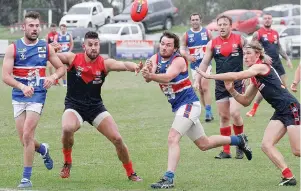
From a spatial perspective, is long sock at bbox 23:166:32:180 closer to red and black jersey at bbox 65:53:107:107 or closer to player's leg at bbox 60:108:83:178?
player's leg at bbox 60:108:83:178

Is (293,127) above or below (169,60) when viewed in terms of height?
below

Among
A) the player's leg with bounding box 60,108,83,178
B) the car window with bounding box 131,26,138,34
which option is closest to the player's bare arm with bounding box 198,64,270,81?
the player's leg with bounding box 60,108,83,178

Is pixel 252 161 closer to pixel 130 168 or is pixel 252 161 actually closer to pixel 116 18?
pixel 130 168

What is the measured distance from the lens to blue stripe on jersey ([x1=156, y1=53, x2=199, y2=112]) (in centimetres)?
1116

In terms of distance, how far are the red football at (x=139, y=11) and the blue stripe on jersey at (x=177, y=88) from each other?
3283mm

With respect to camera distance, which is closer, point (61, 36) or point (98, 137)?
point (98, 137)

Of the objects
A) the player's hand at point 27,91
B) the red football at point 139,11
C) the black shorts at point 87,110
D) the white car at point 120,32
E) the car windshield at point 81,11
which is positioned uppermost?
the red football at point 139,11

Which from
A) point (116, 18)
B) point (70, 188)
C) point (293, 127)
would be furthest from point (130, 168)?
point (116, 18)

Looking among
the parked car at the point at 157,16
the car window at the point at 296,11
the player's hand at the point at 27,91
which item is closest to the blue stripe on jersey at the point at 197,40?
the player's hand at the point at 27,91

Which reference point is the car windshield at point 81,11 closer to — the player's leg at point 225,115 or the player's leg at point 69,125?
the player's leg at point 225,115

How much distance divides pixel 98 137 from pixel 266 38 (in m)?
5.37

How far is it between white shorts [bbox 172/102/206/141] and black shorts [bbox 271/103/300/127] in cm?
114

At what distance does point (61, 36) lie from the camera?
97.5 ft

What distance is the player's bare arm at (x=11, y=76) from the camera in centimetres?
1087
